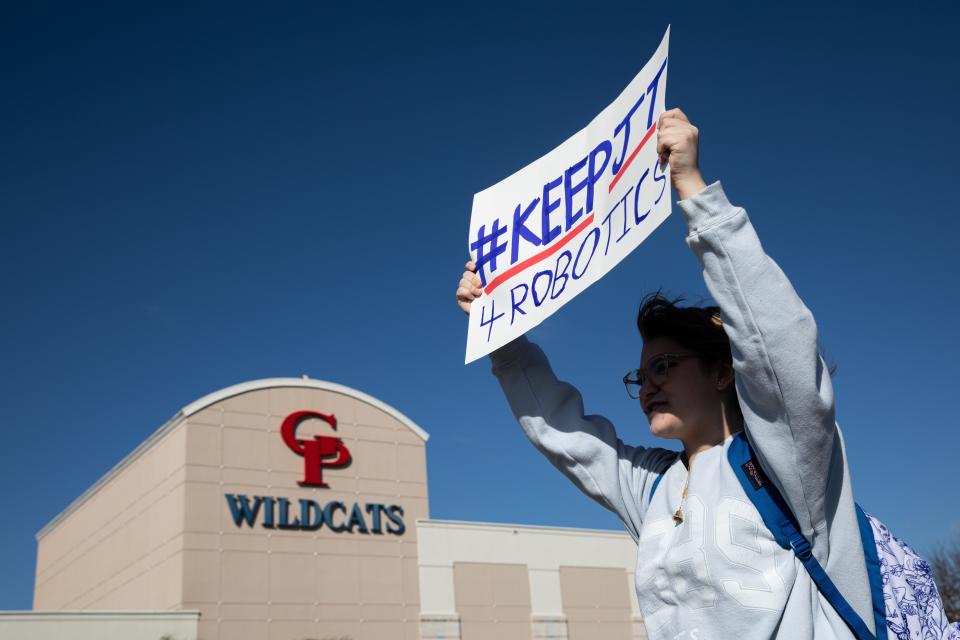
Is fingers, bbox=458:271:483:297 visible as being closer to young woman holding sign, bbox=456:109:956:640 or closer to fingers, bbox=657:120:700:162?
young woman holding sign, bbox=456:109:956:640

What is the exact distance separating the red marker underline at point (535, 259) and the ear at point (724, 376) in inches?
22.3

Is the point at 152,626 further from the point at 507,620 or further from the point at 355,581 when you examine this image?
the point at 507,620

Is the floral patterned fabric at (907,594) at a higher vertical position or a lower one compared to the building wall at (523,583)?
lower

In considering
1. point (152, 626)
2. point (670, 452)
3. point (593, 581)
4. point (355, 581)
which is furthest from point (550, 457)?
point (593, 581)

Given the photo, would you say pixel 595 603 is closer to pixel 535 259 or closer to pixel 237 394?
pixel 237 394

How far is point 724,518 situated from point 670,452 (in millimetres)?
614

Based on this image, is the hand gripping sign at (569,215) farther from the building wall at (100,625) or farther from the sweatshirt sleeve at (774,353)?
the building wall at (100,625)

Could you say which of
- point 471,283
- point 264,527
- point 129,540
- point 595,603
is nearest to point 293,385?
point 264,527

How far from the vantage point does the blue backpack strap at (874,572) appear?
6.49 ft

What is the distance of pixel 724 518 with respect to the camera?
2072 millimetres

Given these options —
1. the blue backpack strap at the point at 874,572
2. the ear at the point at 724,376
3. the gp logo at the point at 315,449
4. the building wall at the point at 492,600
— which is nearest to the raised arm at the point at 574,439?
the ear at the point at 724,376

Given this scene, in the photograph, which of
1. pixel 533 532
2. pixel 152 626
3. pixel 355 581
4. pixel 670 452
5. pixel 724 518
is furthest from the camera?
pixel 533 532

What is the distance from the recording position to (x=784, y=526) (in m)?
1.99

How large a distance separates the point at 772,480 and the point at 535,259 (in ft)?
3.42
